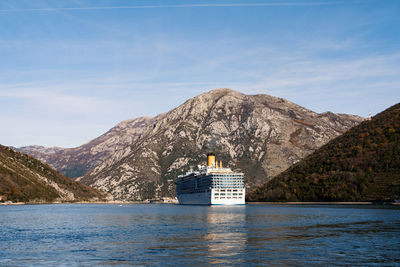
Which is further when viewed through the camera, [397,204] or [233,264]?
[397,204]

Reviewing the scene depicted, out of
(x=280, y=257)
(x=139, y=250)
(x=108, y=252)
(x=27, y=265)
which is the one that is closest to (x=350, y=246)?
(x=280, y=257)

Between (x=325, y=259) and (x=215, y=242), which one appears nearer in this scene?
(x=325, y=259)

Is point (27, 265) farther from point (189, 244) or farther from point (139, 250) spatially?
point (189, 244)

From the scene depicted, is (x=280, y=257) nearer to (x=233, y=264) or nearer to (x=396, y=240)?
(x=233, y=264)

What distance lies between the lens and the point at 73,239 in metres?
67.9

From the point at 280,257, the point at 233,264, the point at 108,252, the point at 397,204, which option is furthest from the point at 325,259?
the point at 397,204

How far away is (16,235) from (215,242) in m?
35.3

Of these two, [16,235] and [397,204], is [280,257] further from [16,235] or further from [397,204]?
[397,204]

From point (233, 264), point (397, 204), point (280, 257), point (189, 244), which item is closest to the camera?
point (233, 264)

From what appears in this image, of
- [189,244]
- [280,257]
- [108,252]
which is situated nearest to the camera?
[280,257]

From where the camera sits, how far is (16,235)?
7569cm

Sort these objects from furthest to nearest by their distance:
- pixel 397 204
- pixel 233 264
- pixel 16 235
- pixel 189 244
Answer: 1. pixel 397 204
2. pixel 16 235
3. pixel 189 244
4. pixel 233 264

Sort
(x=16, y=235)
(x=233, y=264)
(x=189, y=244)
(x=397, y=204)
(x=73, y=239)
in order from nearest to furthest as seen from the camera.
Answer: (x=233, y=264) < (x=189, y=244) < (x=73, y=239) < (x=16, y=235) < (x=397, y=204)

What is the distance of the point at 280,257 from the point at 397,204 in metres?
148
